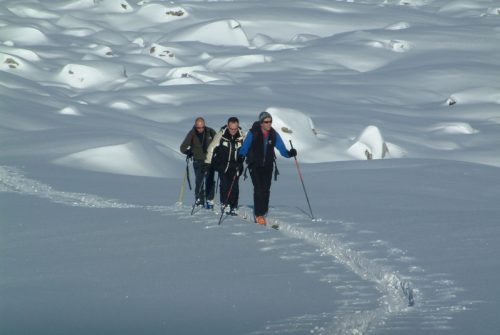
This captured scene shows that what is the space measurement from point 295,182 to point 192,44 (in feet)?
138

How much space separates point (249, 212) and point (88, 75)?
1292 inches

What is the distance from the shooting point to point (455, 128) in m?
31.5

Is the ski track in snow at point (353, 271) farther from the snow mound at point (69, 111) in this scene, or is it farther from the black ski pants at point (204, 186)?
the snow mound at point (69, 111)

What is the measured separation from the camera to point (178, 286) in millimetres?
7082

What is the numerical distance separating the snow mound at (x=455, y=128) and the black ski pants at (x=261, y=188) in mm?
21501

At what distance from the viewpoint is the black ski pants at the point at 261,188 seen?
10.7 metres

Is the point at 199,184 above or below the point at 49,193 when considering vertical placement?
above

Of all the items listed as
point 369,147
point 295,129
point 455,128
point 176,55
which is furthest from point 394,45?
point 369,147

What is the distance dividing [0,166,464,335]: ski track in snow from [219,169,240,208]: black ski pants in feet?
0.78

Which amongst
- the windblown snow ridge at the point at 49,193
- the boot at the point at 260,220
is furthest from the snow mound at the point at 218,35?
the boot at the point at 260,220

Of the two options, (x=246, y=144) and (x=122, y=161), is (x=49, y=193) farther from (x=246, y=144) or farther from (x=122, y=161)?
(x=122, y=161)

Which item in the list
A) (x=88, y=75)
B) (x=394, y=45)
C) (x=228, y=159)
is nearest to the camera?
(x=228, y=159)

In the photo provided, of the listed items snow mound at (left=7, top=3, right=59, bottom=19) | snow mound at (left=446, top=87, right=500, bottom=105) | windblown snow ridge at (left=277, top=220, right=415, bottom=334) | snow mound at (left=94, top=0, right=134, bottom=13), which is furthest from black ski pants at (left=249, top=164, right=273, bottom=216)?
snow mound at (left=94, top=0, right=134, bottom=13)

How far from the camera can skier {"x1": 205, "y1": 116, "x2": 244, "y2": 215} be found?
11.1 meters
